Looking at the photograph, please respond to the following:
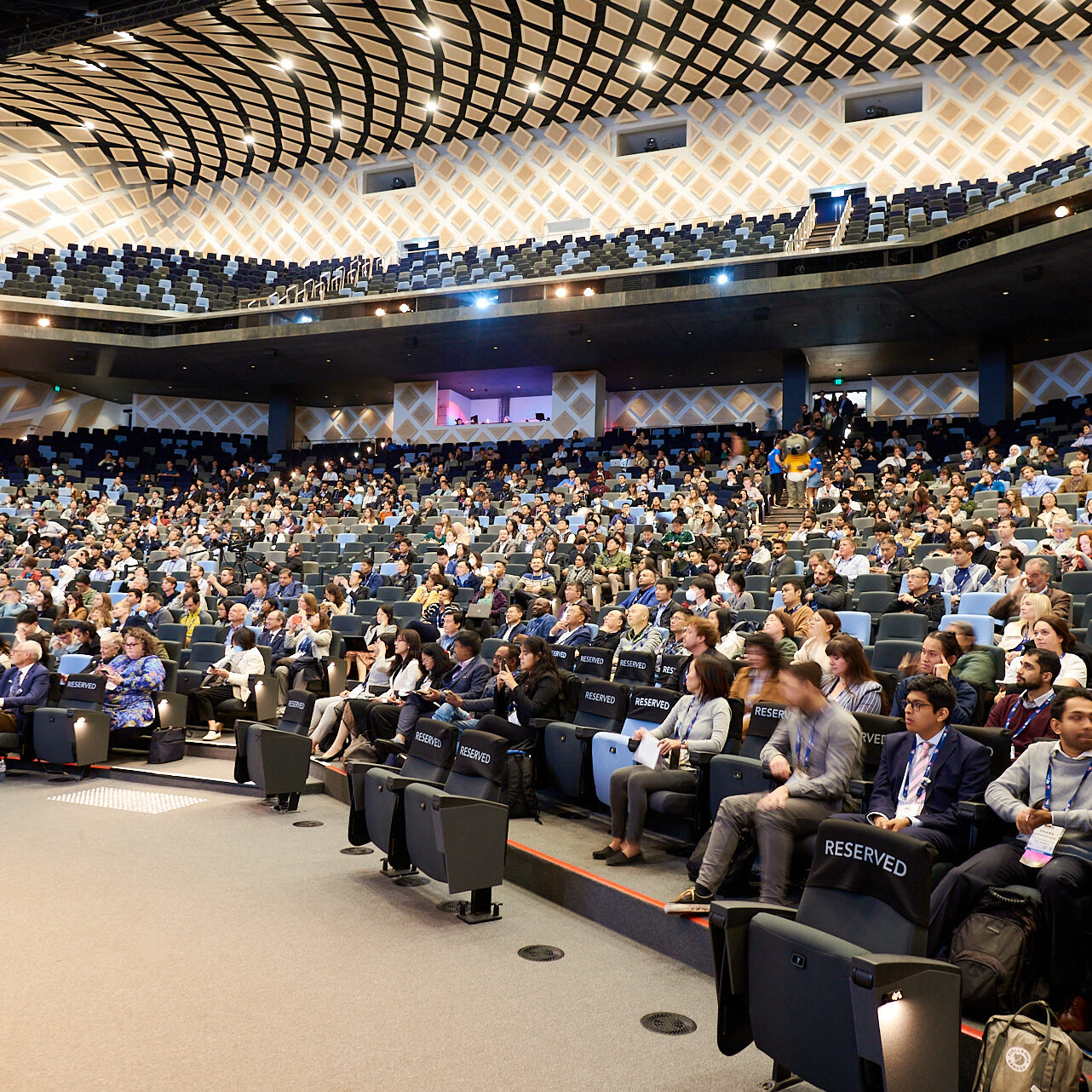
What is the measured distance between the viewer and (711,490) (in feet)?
42.1

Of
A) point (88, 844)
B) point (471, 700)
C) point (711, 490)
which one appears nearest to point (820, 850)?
point (471, 700)

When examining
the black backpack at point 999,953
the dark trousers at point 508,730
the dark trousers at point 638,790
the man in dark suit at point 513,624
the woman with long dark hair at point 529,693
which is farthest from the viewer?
the man in dark suit at point 513,624

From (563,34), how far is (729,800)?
1573cm

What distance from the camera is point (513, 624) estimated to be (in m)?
6.70

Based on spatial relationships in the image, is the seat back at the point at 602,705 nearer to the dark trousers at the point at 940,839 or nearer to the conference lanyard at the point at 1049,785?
the dark trousers at the point at 940,839

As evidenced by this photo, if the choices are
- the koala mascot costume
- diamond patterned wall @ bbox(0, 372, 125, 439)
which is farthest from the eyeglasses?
diamond patterned wall @ bbox(0, 372, 125, 439)

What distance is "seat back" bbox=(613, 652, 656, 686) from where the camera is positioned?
5.44 m

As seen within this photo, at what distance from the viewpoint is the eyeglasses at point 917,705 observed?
3094 mm

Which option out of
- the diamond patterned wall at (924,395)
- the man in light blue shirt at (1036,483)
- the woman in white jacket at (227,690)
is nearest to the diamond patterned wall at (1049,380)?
the diamond patterned wall at (924,395)

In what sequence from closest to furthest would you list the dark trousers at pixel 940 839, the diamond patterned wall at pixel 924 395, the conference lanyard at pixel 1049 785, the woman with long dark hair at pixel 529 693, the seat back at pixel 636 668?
the conference lanyard at pixel 1049 785, the dark trousers at pixel 940 839, the woman with long dark hair at pixel 529 693, the seat back at pixel 636 668, the diamond patterned wall at pixel 924 395

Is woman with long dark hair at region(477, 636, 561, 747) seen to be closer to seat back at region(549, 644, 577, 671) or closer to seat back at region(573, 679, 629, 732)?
seat back at region(573, 679, 629, 732)

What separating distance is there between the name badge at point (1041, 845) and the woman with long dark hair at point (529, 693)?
2.57m

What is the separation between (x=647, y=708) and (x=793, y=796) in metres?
1.32

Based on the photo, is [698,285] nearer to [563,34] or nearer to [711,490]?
[711,490]
